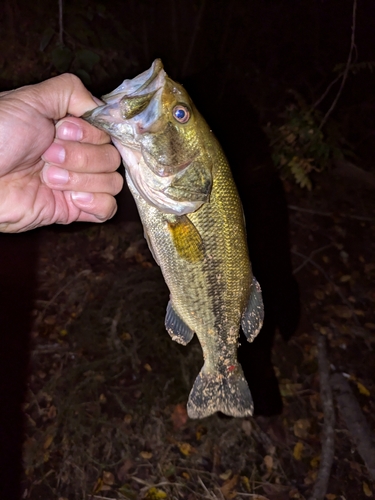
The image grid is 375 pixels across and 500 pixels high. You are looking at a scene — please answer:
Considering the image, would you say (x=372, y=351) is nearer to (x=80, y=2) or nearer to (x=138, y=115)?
(x=138, y=115)

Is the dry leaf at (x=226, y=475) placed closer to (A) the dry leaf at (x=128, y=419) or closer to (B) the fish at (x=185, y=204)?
(A) the dry leaf at (x=128, y=419)

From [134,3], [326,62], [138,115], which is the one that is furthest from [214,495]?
[326,62]

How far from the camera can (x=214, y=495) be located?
167 inches

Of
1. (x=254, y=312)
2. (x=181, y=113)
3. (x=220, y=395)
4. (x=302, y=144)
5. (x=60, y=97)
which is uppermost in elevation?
(x=181, y=113)

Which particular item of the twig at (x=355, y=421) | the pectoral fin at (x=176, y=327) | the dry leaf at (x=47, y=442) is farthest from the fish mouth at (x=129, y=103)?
the twig at (x=355, y=421)

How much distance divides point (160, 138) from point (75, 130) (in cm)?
58

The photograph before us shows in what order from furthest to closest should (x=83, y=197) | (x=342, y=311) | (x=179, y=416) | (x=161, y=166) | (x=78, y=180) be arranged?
1. (x=342, y=311)
2. (x=179, y=416)
3. (x=83, y=197)
4. (x=78, y=180)
5. (x=161, y=166)

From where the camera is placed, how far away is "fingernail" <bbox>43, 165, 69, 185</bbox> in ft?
7.40

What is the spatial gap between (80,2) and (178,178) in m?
5.19

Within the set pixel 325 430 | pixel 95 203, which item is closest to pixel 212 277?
pixel 95 203

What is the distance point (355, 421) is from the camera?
15.9 feet

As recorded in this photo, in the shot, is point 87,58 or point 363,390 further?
point 363,390

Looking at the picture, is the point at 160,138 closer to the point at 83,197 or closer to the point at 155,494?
the point at 83,197

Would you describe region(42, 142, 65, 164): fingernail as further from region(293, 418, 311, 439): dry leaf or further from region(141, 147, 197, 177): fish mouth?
region(293, 418, 311, 439): dry leaf
